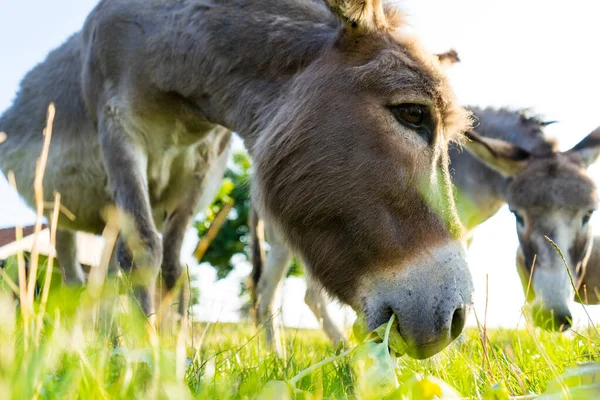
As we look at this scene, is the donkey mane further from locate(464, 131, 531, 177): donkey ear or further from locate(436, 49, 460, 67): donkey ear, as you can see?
locate(436, 49, 460, 67): donkey ear

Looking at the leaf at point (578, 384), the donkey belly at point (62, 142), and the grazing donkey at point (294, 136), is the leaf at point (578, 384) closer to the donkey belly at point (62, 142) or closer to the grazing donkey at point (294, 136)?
the grazing donkey at point (294, 136)

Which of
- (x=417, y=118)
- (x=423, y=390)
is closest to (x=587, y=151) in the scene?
(x=417, y=118)

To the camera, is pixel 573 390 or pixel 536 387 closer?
pixel 573 390

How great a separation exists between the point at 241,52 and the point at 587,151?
392 cm

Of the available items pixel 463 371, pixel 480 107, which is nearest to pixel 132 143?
pixel 463 371

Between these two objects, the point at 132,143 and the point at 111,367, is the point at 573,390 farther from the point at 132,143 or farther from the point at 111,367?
the point at 132,143

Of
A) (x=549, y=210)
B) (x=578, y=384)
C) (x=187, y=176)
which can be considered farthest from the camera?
(x=549, y=210)

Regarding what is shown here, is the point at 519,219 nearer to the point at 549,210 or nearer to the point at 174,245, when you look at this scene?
the point at 549,210

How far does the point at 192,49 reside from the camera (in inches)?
123

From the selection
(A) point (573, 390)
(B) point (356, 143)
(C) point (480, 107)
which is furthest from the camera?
(C) point (480, 107)

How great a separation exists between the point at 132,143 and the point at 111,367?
83.1 inches

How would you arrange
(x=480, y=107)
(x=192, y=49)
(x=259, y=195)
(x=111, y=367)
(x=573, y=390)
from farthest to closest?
(x=480, y=107) < (x=192, y=49) < (x=259, y=195) < (x=111, y=367) < (x=573, y=390)

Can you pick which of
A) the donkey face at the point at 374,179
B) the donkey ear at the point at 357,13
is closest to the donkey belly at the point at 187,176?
the donkey face at the point at 374,179

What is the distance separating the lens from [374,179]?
220cm
